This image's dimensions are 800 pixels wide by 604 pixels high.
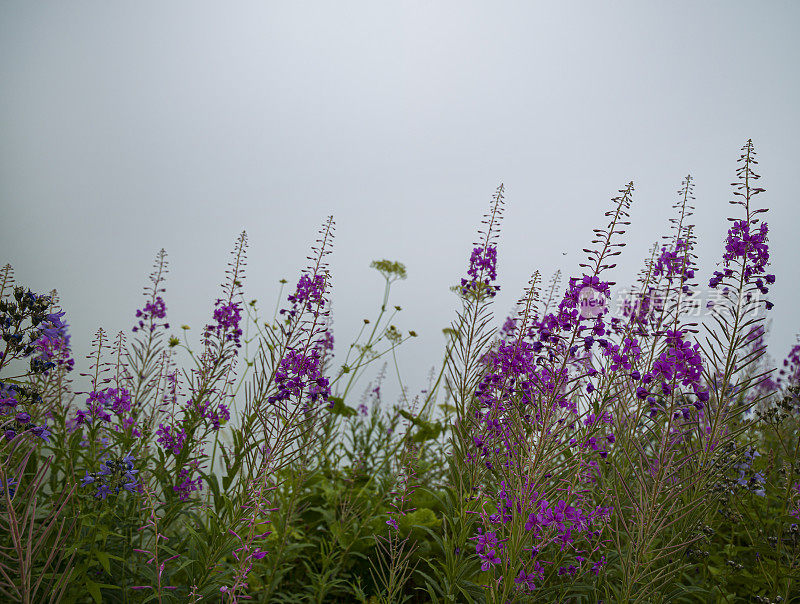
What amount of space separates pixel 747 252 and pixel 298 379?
338 cm

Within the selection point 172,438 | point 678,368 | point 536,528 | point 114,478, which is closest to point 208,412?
point 172,438

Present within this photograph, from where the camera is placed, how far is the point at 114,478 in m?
2.72

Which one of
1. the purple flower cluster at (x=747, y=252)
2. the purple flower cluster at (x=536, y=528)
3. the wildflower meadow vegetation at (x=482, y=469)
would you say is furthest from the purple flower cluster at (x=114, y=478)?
the purple flower cluster at (x=747, y=252)

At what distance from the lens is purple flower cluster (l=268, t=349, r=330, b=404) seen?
125 inches

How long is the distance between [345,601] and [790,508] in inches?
149

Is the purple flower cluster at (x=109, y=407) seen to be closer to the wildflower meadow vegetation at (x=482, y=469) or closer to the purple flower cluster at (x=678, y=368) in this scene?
the wildflower meadow vegetation at (x=482, y=469)

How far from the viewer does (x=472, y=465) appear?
137 inches

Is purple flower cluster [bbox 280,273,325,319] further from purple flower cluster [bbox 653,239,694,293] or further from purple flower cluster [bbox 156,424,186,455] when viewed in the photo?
purple flower cluster [bbox 653,239,694,293]

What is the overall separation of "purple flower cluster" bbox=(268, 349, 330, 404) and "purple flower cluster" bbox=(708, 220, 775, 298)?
2.96 meters

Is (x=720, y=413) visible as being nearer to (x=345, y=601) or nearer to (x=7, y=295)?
(x=345, y=601)

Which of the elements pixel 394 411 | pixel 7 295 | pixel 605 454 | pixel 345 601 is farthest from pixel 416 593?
pixel 7 295

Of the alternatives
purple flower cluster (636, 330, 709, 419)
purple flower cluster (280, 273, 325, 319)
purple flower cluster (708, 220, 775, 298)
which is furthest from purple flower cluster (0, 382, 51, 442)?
purple flower cluster (708, 220, 775, 298)

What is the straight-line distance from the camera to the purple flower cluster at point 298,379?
125 inches

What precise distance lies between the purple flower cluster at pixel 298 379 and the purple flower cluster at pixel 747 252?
296 cm
